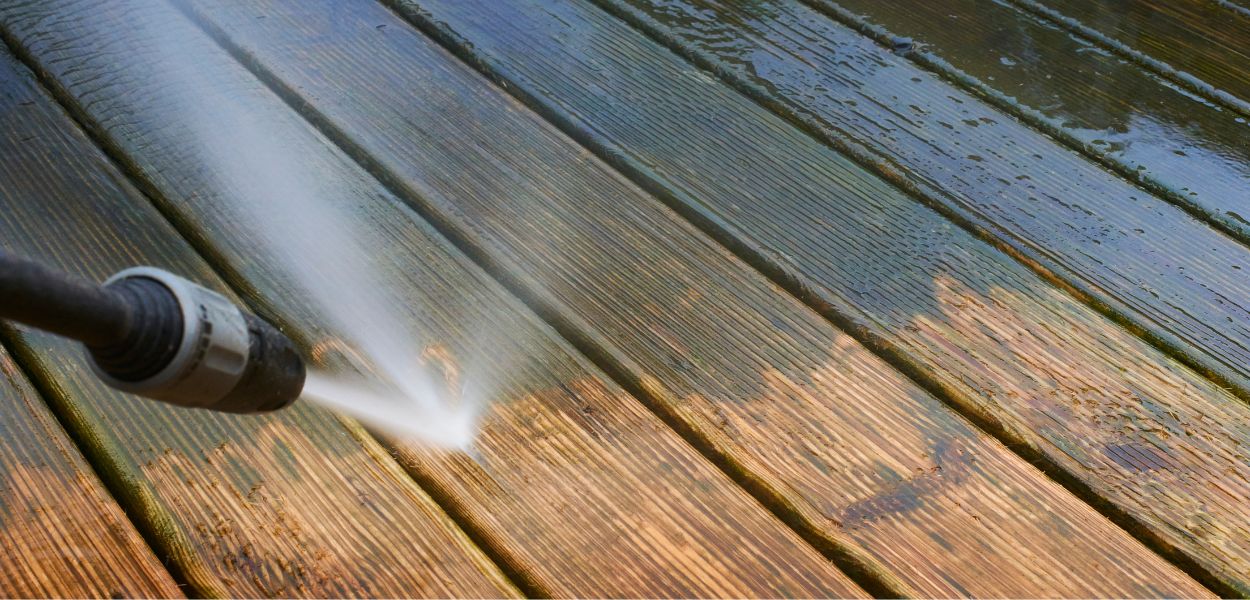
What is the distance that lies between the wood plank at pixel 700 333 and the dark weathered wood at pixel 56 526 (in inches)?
16.4

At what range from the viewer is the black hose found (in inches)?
17.7

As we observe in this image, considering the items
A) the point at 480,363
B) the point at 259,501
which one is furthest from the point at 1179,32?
the point at 259,501

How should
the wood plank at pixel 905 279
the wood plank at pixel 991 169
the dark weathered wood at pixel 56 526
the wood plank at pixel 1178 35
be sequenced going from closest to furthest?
the dark weathered wood at pixel 56 526, the wood plank at pixel 905 279, the wood plank at pixel 991 169, the wood plank at pixel 1178 35

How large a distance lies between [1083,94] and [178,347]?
3.71ft

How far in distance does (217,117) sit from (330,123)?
0.13m

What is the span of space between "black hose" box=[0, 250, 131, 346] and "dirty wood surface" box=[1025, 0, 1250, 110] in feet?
4.21

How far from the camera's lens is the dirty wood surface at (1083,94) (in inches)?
45.1

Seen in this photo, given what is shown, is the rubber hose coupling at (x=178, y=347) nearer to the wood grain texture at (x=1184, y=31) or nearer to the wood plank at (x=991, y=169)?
the wood plank at (x=991, y=169)

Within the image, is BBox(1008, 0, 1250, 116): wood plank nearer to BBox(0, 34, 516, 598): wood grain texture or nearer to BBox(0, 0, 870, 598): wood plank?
BBox(0, 0, 870, 598): wood plank

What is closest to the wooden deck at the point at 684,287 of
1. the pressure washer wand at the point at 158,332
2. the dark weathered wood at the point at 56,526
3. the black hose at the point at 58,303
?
the dark weathered wood at the point at 56,526

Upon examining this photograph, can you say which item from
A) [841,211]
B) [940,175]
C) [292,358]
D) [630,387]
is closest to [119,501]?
[292,358]

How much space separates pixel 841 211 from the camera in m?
1.11

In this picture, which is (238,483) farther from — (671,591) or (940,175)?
(940,175)

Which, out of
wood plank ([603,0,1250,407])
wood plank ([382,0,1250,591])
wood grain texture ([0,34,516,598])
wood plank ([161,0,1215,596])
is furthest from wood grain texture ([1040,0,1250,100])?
wood grain texture ([0,34,516,598])
